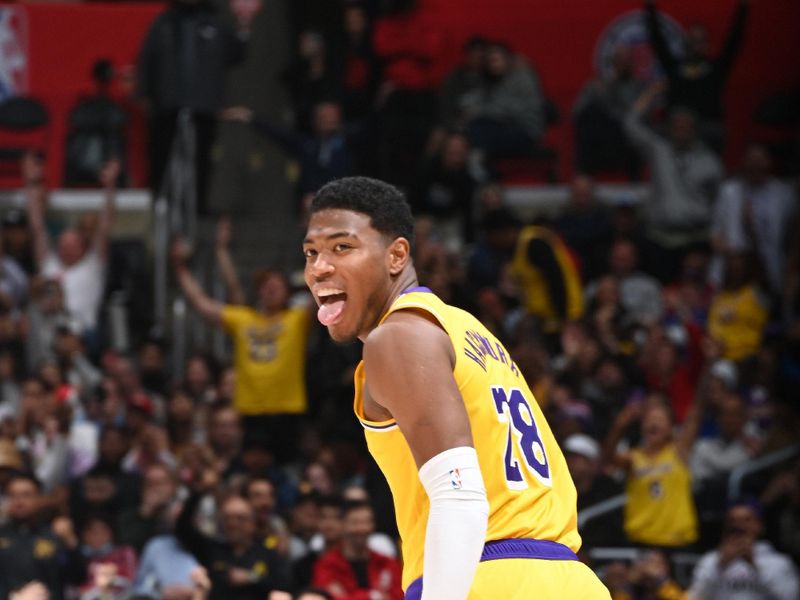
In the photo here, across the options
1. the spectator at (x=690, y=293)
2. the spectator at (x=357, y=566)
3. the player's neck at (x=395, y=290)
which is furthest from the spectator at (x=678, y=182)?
the player's neck at (x=395, y=290)

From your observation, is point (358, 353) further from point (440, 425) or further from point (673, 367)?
point (440, 425)

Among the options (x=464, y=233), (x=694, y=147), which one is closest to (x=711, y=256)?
(x=694, y=147)

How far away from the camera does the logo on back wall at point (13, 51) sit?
1641 cm

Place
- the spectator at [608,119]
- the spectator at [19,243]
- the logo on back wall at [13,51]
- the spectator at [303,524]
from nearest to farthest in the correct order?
the spectator at [303,524]
the spectator at [19,243]
the spectator at [608,119]
the logo on back wall at [13,51]

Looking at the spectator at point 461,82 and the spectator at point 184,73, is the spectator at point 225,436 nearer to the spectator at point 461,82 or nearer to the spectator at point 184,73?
the spectator at point 184,73

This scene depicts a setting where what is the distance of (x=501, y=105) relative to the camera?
1495cm

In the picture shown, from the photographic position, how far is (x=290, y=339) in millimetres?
12219

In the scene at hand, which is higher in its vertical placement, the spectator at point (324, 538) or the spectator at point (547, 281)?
the spectator at point (547, 281)

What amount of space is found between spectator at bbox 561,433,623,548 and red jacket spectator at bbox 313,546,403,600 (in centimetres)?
145

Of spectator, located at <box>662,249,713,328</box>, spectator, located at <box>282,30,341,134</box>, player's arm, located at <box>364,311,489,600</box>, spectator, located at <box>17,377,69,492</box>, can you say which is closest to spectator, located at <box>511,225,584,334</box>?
spectator, located at <box>662,249,713,328</box>

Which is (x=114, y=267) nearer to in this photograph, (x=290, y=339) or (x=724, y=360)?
(x=290, y=339)

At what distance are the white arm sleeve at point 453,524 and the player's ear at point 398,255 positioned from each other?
58cm

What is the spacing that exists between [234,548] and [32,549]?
1.30 m

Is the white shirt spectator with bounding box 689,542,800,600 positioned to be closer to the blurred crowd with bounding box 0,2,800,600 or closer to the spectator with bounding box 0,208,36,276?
the blurred crowd with bounding box 0,2,800,600
